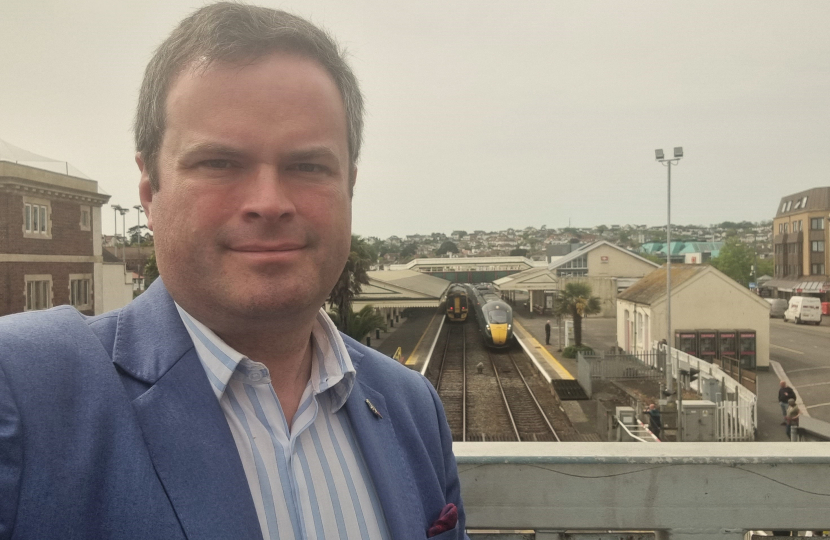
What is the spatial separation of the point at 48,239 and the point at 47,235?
0.11 m

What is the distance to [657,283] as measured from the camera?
1091 inches

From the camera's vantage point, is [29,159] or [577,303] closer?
[29,159]

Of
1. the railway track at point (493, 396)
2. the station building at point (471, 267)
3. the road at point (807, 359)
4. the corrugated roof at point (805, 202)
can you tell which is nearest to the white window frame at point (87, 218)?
the railway track at point (493, 396)

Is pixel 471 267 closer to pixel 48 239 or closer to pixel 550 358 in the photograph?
pixel 550 358

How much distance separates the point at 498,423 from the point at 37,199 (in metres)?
13.8

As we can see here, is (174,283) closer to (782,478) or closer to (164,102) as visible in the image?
(164,102)

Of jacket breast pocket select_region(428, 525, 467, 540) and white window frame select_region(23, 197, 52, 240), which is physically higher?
white window frame select_region(23, 197, 52, 240)

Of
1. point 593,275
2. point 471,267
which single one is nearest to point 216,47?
point 593,275

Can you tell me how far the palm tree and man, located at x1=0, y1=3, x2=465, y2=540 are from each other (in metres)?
29.4

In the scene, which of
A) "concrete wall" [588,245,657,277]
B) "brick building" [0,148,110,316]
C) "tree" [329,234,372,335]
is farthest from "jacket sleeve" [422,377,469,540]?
"concrete wall" [588,245,657,277]

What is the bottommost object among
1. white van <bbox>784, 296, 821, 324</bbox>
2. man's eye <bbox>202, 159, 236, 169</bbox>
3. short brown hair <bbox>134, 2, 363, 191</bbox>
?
white van <bbox>784, 296, 821, 324</bbox>

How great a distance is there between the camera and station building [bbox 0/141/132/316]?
13.5 meters

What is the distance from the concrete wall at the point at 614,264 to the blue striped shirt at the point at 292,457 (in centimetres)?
5497

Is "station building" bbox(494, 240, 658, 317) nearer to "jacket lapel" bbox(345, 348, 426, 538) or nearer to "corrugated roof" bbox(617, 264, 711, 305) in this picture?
"corrugated roof" bbox(617, 264, 711, 305)
